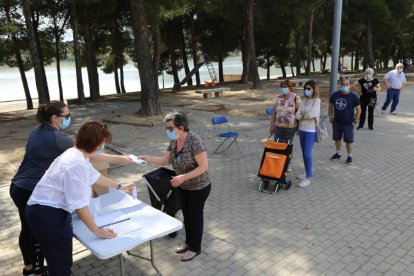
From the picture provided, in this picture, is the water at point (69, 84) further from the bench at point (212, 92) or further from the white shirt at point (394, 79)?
the white shirt at point (394, 79)

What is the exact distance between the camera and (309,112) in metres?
6.25

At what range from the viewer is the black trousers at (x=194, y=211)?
4.00 metres

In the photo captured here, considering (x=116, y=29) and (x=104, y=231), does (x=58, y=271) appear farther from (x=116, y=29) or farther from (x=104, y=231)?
(x=116, y=29)

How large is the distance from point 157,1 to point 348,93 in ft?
35.8

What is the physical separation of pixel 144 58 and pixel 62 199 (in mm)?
10234

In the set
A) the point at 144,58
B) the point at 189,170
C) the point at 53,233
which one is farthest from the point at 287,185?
the point at 144,58

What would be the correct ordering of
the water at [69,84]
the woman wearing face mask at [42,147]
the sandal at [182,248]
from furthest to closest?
the water at [69,84]
the sandal at [182,248]
the woman wearing face mask at [42,147]

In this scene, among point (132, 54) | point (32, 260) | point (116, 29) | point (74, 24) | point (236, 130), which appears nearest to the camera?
point (32, 260)

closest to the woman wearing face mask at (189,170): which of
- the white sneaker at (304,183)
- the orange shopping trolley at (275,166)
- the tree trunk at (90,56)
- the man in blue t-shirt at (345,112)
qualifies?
the orange shopping trolley at (275,166)

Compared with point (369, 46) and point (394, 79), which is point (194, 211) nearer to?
point (394, 79)

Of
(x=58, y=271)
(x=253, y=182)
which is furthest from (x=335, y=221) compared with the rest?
(x=58, y=271)

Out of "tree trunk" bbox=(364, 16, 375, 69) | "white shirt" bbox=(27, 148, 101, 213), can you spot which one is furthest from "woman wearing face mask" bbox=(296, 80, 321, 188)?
"tree trunk" bbox=(364, 16, 375, 69)

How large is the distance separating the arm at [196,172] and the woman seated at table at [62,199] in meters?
0.97

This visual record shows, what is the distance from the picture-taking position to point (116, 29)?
22719mm
